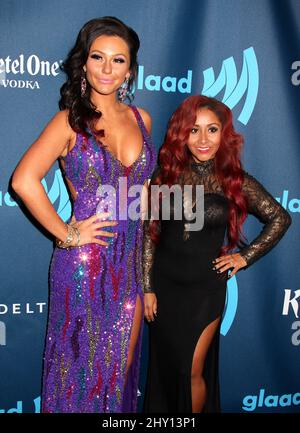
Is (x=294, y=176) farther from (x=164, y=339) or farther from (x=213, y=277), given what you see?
(x=164, y=339)

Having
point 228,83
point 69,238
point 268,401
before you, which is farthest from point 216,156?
point 268,401

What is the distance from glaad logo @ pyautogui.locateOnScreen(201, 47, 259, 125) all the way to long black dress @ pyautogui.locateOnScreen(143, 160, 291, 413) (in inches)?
18.9

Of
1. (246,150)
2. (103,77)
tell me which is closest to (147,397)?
(246,150)

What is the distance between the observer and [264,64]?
8.48ft

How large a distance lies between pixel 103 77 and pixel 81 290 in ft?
2.98

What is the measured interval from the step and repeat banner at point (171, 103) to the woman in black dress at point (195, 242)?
1.11 ft

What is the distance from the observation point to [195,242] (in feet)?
7.43

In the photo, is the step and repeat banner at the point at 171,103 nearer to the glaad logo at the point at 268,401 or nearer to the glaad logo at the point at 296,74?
the glaad logo at the point at 296,74

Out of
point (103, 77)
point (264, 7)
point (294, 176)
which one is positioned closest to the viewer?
point (103, 77)

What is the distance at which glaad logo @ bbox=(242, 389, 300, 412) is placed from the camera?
301 cm

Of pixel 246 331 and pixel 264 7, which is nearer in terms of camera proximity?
pixel 264 7

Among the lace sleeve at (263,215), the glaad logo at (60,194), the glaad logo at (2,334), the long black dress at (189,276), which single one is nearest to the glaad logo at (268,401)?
the long black dress at (189,276)

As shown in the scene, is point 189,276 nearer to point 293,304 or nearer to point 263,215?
point 263,215

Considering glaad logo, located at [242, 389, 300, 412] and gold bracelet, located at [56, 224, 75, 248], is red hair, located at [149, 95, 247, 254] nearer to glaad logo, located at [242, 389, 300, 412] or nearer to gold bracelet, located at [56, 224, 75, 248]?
gold bracelet, located at [56, 224, 75, 248]
